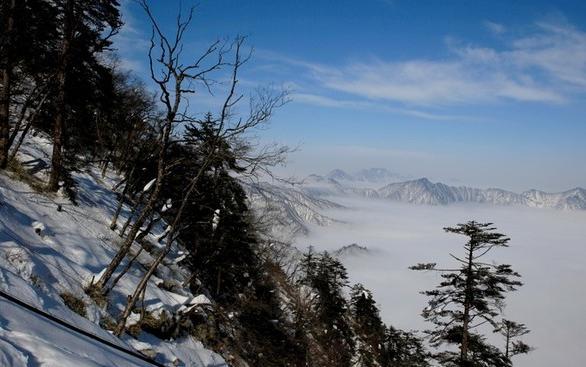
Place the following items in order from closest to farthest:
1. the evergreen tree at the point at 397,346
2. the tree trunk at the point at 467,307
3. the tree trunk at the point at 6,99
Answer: the tree trunk at the point at 6,99 < the tree trunk at the point at 467,307 < the evergreen tree at the point at 397,346

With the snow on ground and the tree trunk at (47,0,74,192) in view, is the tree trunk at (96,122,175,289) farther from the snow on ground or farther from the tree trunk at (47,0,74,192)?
the tree trunk at (47,0,74,192)

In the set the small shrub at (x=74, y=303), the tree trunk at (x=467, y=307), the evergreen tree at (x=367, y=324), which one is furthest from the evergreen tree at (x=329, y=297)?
the small shrub at (x=74, y=303)

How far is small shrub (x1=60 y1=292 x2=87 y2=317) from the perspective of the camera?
923 centimetres

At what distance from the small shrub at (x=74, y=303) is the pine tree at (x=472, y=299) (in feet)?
43.6

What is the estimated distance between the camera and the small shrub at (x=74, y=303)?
9.23m

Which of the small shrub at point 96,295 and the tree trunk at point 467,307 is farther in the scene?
the tree trunk at point 467,307

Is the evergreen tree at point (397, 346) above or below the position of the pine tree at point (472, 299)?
below

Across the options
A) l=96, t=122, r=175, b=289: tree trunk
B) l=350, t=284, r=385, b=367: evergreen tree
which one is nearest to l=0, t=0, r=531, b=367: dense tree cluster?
l=96, t=122, r=175, b=289: tree trunk

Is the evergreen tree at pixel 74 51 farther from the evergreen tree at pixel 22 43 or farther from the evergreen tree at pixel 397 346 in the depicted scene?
the evergreen tree at pixel 397 346

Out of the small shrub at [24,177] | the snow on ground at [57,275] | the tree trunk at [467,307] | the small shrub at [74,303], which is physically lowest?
the tree trunk at [467,307]

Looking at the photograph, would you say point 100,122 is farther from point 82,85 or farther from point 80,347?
point 80,347

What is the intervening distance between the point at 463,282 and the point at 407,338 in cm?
2657

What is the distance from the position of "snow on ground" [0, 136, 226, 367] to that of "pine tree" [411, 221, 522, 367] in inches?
395

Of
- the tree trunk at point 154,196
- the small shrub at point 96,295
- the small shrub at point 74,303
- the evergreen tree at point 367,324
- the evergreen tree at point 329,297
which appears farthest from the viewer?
the evergreen tree at point 367,324
